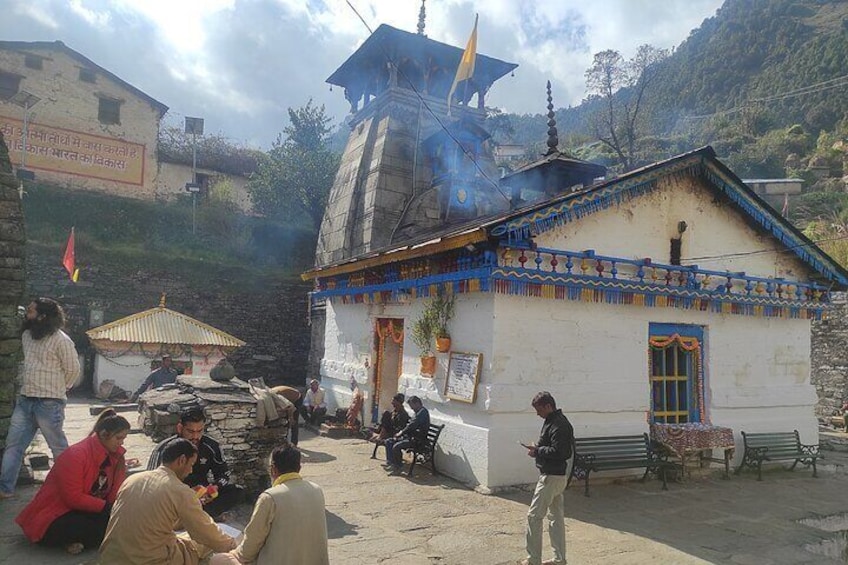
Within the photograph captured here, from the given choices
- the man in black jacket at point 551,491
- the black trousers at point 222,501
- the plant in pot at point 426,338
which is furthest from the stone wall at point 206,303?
the man in black jacket at point 551,491

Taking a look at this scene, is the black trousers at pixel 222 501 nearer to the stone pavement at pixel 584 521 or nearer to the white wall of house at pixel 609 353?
the stone pavement at pixel 584 521

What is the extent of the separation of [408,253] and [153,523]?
6523mm

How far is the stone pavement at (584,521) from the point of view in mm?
5559

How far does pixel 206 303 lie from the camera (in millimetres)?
22422

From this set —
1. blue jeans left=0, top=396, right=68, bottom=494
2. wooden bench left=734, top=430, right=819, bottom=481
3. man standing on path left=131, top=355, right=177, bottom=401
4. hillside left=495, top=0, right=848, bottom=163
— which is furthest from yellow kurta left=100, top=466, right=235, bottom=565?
hillside left=495, top=0, right=848, bottom=163

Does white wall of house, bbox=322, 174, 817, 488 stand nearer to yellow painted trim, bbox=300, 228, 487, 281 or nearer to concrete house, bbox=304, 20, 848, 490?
concrete house, bbox=304, 20, 848, 490

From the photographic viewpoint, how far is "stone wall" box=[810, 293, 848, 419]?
16.2m

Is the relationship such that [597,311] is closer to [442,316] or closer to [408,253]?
[442,316]

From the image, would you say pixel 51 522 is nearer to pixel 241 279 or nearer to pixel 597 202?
pixel 597 202

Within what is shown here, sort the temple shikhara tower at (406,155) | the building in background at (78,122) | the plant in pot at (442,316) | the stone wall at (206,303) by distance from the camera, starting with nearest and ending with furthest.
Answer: the plant in pot at (442,316) < the temple shikhara tower at (406,155) < the stone wall at (206,303) < the building in background at (78,122)

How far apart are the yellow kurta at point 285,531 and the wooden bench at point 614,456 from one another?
4.99 m

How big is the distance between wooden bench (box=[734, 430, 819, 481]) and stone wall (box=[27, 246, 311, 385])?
17198 millimetres

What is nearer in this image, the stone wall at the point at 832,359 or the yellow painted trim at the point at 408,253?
the yellow painted trim at the point at 408,253

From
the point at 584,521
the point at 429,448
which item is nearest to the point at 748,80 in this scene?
the point at 429,448
